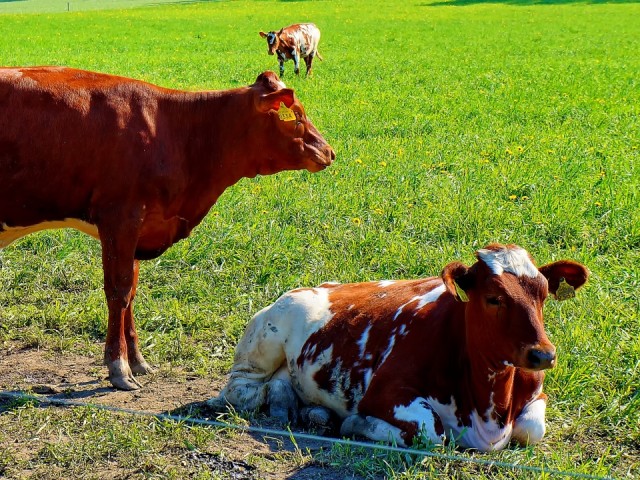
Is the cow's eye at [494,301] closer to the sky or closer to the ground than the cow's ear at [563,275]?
closer to the ground

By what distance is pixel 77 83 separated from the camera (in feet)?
20.7

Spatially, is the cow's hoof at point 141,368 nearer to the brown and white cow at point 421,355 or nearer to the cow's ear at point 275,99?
the brown and white cow at point 421,355

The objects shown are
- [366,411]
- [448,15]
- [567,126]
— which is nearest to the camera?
[366,411]

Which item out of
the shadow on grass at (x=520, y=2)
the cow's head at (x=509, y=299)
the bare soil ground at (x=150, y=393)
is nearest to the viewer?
the cow's head at (x=509, y=299)

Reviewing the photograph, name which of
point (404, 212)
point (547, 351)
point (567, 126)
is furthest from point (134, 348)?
point (567, 126)

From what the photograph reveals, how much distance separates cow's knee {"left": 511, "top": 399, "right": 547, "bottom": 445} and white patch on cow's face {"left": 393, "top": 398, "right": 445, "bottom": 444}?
18.2 inches

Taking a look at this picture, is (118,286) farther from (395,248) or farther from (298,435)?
(395,248)

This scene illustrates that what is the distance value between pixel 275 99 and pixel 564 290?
8.55ft

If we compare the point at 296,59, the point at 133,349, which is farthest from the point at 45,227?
the point at 296,59

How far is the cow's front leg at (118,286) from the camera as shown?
606 cm

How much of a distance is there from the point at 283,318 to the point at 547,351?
6.27 feet

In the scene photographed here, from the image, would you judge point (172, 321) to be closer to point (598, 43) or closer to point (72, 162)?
point (72, 162)

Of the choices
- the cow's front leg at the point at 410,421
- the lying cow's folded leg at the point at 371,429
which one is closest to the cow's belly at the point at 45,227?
the lying cow's folded leg at the point at 371,429

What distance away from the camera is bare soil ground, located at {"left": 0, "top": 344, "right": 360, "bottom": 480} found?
473cm
